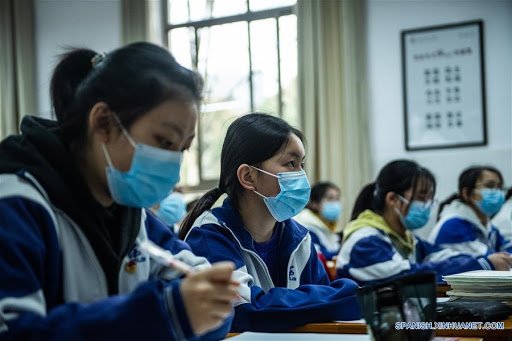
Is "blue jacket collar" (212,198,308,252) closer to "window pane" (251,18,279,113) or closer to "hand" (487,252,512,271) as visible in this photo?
"hand" (487,252,512,271)

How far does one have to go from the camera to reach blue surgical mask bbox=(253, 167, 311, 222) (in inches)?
76.5

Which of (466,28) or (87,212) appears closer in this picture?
(87,212)

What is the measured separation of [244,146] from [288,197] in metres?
0.20

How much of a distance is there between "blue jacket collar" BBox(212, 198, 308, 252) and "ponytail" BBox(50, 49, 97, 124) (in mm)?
737

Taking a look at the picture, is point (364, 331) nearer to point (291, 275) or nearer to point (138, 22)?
point (291, 275)

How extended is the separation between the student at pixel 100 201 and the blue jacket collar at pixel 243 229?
0.63 meters

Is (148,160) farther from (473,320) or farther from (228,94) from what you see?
(228,94)

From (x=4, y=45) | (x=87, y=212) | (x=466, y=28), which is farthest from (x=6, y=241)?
(x=4, y=45)

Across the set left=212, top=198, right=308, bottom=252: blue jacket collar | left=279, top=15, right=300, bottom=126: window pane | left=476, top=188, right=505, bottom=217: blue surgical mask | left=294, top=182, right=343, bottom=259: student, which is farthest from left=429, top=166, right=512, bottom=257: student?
left=279, top=15, right=300, bottom=126: window pane

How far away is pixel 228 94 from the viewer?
6.01m

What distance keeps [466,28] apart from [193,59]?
2.38 metres

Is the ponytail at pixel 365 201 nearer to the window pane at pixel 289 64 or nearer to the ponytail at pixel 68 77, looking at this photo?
the ponytail at pixel 68 77

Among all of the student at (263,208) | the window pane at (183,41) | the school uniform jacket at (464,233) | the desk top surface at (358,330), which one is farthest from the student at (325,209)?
the desk top surface at (358,330)

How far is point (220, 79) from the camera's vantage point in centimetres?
604
